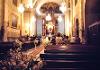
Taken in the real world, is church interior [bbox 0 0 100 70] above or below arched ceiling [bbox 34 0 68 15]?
below

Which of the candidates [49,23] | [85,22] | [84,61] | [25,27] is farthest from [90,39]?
[49,23]

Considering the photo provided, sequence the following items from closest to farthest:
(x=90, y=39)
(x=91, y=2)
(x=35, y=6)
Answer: (x=90, y=39) → (x=91, y=2) → (x=35, y=6)

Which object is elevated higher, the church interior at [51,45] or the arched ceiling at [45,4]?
the arched ceiling at [45,4]

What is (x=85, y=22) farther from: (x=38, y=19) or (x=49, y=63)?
(x=38, y=19)

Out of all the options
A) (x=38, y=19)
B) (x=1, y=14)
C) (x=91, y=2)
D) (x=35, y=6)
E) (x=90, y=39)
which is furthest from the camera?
(x=38, y=19)

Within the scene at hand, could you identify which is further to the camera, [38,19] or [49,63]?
[38,19]

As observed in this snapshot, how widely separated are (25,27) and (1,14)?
11.9 m

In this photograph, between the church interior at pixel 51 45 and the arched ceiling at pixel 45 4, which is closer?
the church interior at pixel 51 45

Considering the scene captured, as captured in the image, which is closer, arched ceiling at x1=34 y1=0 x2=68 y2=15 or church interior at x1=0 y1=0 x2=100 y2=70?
church interior at x1=0 y1=0 x2=100 y2=70

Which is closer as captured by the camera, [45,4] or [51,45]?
[51,45]

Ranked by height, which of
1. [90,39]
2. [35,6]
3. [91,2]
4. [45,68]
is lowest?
[45,68]

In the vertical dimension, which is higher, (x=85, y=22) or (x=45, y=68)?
(x=85, y=22)

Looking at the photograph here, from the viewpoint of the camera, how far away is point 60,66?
318 inches

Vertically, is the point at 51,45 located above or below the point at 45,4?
below
